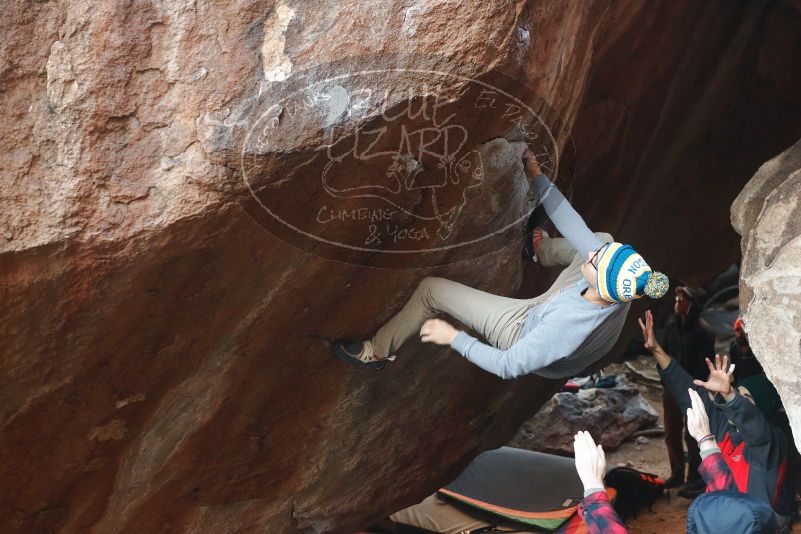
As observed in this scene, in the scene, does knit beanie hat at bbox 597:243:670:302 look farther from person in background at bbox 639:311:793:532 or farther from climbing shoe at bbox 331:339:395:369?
climbing shoe at bbox 331:339:395:369

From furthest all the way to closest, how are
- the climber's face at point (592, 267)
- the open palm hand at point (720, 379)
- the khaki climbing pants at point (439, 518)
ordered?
the khaki climbing pants at point (439, 518) < the open palm hand at point (720, 379) < the climber's face at point (592, 267)

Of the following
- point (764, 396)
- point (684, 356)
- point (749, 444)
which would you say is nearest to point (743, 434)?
point (749, 444)

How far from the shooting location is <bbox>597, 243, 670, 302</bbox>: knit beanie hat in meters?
2.99

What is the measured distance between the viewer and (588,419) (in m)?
7.71

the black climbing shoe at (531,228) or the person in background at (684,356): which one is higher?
the black climbing shoe at (531,228)

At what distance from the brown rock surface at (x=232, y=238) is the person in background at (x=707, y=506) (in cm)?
110

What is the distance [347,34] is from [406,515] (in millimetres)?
4118

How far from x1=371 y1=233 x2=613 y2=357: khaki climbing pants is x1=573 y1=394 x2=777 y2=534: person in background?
1.81 feet

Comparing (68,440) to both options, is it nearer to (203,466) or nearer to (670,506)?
(203,466)

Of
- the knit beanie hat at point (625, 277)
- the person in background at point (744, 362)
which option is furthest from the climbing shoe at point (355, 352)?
the person in background at point (744, 362)

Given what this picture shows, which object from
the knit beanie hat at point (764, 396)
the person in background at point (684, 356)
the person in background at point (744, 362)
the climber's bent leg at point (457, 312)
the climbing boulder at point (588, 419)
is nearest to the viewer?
the climber's bent leg at point (457, 312)

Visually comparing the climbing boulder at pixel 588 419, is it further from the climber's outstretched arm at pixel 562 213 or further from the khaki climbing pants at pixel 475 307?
the climber's outstretched arm at pixel 562 213

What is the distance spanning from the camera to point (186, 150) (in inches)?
107

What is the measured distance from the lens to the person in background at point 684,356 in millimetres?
6211
